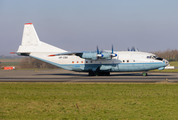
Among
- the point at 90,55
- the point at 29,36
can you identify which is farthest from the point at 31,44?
the point at 90,55

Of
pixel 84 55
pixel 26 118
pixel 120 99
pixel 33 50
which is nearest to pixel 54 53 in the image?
pixel 33 50

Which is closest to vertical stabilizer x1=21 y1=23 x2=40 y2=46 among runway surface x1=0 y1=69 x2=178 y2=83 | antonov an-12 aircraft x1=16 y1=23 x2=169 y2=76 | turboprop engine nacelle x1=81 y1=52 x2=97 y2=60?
antonov an-12 aircraft x1=16 y1=23 x2=169 y2=76

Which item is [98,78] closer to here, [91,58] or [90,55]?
[91,58]

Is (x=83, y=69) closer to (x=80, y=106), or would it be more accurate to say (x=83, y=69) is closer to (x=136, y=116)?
(x=80, y=106)

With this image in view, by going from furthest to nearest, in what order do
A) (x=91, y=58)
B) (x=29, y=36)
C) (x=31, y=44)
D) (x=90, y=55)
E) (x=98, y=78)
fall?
1. (x=29, y=36)
2. (x=31, y=44)
3. (x=91, y=58)
4. (x=90, y=55)
5. (x=98, y=78)

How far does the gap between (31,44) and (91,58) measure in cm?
1298

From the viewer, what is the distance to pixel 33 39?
41562 millimetres

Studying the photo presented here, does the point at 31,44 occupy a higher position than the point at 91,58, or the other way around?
the point at 31,44

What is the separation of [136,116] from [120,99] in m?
4.67

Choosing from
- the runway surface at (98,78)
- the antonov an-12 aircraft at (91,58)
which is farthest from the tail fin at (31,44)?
the runway surface at (98,78)

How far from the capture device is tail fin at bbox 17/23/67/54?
40.9 m

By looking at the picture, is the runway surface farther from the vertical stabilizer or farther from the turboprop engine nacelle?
the vertical stabilizer

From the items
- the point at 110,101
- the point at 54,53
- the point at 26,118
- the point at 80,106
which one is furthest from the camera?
the point at 54,53

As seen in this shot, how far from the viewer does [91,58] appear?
37000 millimetres
